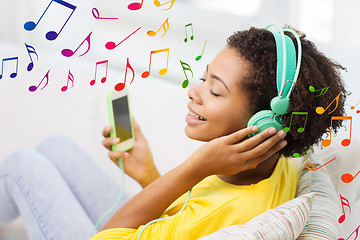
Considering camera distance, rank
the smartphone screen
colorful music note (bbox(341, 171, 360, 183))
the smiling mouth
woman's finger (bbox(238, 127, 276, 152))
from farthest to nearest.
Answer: the smartphone screen
colorful music note (bbox(341, 171, 360, 183))
the smiling mouth
woman's finger (bbox(238, 127, 276, 152))

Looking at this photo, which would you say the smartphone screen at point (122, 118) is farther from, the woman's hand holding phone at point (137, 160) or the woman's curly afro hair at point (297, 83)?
the woman's curly afro hair at point (297, 83)

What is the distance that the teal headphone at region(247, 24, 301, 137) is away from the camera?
91 cm

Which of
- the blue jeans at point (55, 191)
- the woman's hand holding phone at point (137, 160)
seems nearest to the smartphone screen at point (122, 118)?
the woman's hand holding phone at point (137, 160)

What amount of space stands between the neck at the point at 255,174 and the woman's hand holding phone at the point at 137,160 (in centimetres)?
24

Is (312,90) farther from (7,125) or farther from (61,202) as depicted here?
(7,125)

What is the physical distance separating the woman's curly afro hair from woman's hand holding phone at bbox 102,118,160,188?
14.2 inches

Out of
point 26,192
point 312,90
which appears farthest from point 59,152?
point 312,90

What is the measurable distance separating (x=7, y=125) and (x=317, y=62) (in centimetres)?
123

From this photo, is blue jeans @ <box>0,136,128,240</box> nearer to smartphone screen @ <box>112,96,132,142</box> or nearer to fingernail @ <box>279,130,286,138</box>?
smartphone screen @ <box>112,96,132,142</box>

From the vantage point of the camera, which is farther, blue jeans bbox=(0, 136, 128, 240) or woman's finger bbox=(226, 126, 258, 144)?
blue jeans bbox=(0, 136, 128, 240)

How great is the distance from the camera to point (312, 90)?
0.91m

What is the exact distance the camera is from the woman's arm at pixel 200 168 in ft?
3.02

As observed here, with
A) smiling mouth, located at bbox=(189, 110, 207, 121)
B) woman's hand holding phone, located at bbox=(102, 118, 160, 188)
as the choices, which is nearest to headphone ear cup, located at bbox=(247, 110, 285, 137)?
smiling mouth, located at bbox=(189, 110, 207, 121)

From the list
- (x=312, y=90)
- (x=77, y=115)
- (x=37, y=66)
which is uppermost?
(x=37, y=66)
